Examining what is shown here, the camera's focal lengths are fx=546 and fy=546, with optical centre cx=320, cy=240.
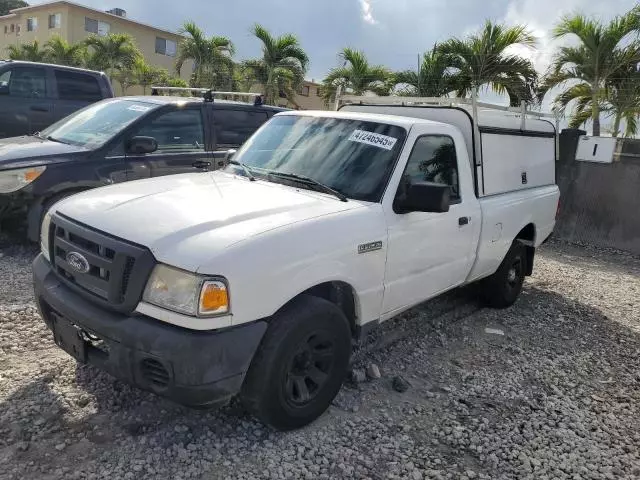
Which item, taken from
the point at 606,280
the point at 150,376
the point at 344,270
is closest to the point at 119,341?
the point at 150,376

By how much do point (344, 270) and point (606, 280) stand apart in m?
5.73

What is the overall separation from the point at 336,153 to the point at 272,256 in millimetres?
1283

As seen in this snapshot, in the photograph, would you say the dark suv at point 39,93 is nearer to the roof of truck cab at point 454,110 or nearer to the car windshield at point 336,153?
the roof of truck cab at point 454,110

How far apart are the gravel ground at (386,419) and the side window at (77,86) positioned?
4884 mm

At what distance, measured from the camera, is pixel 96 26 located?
127ft

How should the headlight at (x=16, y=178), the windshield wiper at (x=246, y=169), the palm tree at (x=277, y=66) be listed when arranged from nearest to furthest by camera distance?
1. the windshield wiper at (x=246, y=169)
2. the headlight at (x=16, y=178)
3. the palm tree at (x=277, y=66)

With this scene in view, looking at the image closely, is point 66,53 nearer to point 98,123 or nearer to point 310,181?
point 98,123

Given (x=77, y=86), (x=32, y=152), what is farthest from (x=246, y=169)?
(x=77, y=86)

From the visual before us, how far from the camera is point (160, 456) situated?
282cm

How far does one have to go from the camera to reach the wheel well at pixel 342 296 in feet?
10.6

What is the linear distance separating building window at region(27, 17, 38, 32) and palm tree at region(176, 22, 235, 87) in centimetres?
2319

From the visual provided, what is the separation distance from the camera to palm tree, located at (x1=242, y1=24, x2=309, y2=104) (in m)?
19.5

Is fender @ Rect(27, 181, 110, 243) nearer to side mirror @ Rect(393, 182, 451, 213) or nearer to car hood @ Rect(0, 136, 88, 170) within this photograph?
car hood @ Rect(0, 136, 88, 170)

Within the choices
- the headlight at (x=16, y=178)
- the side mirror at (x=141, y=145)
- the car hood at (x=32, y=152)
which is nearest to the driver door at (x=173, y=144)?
the side mirror at (x=141, y=145)
